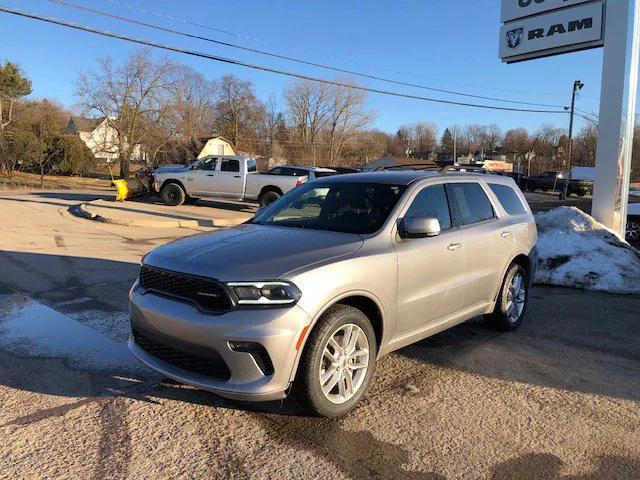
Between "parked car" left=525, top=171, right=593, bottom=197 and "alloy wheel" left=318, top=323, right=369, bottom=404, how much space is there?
44.7m

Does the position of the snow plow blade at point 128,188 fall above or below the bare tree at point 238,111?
below

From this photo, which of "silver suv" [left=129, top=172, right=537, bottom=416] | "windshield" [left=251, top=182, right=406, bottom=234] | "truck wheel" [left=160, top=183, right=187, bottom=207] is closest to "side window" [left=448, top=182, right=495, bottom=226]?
"silver suv" [left=129, top=172, right=537, bottom=416]

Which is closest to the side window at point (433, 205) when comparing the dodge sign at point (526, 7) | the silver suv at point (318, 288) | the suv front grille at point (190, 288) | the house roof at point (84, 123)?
the silver suv at point (318, 288)

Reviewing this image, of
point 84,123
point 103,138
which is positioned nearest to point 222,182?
point 103,138

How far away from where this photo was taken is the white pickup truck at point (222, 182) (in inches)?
754

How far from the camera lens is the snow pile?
8.34 metres

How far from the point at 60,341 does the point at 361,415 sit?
3.11 m

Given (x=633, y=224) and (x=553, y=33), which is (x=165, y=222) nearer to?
(x=553, y=33)

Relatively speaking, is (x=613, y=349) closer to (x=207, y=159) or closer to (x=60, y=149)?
(x=207, y=159)

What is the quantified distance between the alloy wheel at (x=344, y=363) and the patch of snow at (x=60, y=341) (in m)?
1.68

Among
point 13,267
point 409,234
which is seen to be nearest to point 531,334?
point 409,234

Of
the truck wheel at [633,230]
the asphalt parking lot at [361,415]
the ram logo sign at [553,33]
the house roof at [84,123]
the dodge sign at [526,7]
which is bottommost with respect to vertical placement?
the asphalt parking lot at [361,415]

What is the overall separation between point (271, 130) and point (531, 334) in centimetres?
8439

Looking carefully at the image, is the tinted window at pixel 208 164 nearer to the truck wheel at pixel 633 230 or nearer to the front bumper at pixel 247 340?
the truck wheel at pixel 633 230
